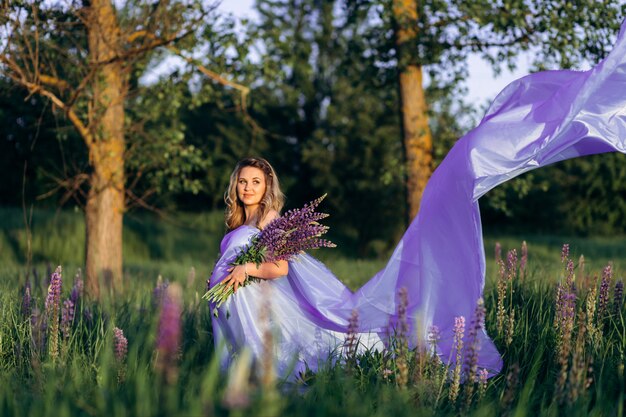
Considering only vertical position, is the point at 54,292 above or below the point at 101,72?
below


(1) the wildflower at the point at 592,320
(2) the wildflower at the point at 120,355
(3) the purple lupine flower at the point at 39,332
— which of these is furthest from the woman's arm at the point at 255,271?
(1) the wildflower at the point at 592,320

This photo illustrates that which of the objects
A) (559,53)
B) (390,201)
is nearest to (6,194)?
(390,201)

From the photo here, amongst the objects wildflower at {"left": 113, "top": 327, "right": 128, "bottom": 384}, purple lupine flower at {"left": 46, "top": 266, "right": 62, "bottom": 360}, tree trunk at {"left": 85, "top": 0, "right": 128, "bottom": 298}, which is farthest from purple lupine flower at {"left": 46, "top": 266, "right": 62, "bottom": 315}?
tree trunk at {"left": 85, "top": 0, "right": 128, "bottom": 298}

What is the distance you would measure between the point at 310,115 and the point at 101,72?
16.3m

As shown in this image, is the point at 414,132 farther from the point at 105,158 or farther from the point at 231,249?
the point at 231,249

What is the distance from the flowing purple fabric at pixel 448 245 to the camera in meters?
4.89

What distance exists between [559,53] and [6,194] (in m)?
18.2

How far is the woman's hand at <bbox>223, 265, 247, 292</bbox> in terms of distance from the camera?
4.87 metres

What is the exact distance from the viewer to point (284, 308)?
5133 mm

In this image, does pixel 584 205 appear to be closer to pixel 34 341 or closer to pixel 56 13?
pixel 56 13

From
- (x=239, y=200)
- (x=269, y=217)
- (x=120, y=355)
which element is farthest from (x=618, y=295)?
(x=120, y=355)

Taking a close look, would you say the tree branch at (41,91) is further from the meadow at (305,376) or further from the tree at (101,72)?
the meadow at (305,376)

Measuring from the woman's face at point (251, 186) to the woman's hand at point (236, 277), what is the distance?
696 millimetres

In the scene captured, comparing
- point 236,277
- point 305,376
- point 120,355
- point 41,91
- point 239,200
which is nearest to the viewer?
point 120,355
